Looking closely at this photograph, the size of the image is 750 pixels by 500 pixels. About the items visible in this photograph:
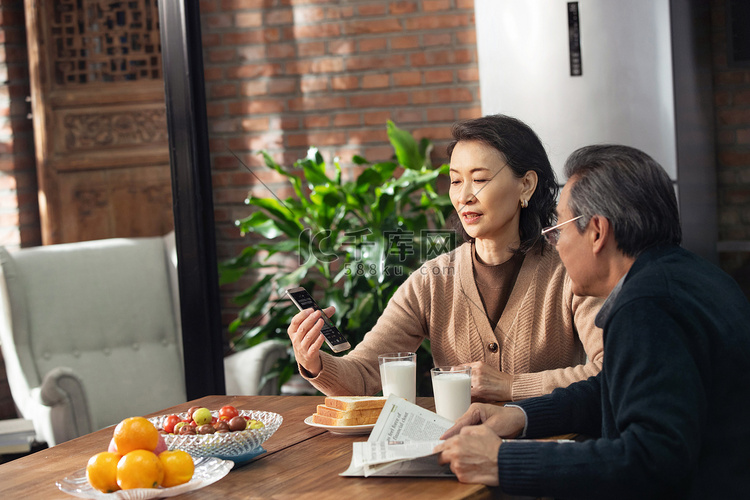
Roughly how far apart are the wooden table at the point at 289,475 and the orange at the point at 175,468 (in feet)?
0.16

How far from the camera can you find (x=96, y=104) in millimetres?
2973

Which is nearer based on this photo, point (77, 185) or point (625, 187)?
point (625, 187)

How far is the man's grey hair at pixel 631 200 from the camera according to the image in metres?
1.07

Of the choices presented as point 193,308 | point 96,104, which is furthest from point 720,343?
point 96,104

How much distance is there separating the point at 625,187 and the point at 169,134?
190 centimetres

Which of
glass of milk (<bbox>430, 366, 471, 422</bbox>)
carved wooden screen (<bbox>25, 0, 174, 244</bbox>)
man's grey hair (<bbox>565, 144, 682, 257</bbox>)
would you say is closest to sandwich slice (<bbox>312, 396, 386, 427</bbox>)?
glass of milk (<bbox>430, 366, 471, 422</bbox>)

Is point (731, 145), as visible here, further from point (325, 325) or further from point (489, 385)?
point (325, 325)

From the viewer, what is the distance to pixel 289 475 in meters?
1.17

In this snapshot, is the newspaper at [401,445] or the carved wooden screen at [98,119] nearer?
the newspaper at [401,445]

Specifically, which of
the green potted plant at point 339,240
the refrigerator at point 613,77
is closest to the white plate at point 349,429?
the green potted plant at point 339,240

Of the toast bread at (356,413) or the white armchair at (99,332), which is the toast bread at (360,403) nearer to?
the toast bread at (356,413)

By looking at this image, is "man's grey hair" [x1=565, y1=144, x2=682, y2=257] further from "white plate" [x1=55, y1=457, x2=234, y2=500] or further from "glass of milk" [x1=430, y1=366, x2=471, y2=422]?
"white plate" [x1=55, y1=457, x2=234, y2=500]

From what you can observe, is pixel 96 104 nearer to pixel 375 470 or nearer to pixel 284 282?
pixel 284 282

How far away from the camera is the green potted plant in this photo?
2.50 m
